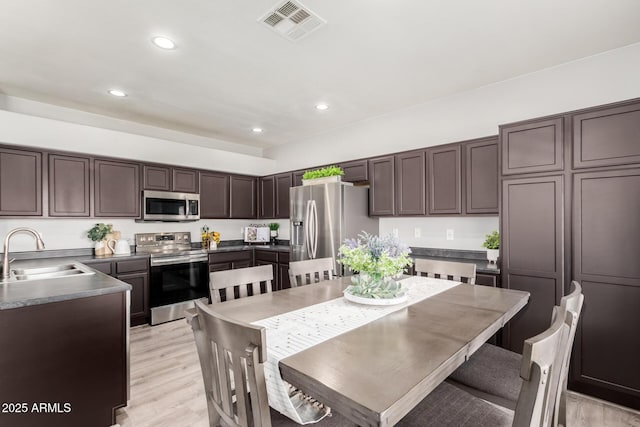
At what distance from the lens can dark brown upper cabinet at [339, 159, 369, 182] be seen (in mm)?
4060

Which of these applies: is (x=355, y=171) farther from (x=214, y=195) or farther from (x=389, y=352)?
(x=389, y=352)

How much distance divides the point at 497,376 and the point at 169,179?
4.32 m

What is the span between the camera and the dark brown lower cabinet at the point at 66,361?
1.69 metres

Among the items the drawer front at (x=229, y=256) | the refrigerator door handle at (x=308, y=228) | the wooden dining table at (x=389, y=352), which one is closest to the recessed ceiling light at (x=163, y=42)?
the wooden dining table at (x=389, y=352)

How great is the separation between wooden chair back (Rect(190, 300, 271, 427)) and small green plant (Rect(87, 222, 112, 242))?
137 inches

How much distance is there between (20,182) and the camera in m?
3.30

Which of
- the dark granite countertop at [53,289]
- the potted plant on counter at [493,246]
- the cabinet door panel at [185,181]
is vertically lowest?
the dark granite countertop at [53,289]

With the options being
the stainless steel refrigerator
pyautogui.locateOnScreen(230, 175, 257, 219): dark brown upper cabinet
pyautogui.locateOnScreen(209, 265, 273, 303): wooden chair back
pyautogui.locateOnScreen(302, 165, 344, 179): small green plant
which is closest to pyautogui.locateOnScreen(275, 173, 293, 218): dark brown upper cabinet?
pyautogui.locateOnScreen(230, 175, 257, 219): dark brown upper cabinet

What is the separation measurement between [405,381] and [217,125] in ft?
14.5

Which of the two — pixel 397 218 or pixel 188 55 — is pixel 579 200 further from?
pixel 188 55

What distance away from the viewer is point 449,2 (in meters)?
2.03

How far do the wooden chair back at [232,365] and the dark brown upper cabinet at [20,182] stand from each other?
135 inches

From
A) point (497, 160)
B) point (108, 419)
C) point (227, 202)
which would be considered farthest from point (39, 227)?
point (497, 160)

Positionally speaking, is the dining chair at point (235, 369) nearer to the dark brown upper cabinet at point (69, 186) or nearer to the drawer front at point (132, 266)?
the drawer front at point (132, 266)
